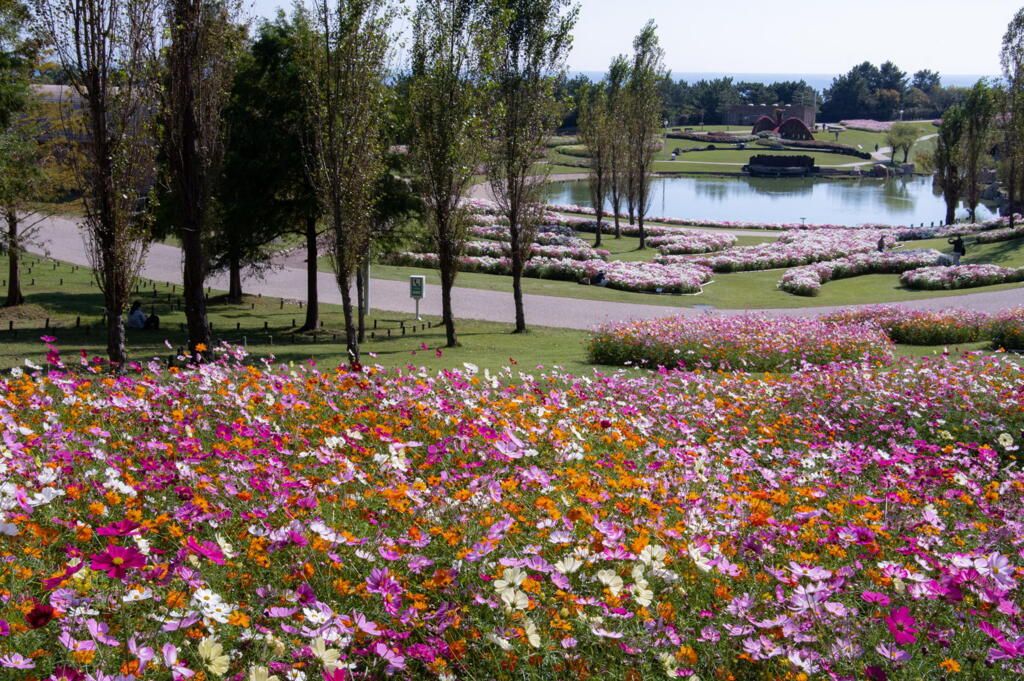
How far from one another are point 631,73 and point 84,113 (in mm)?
34376

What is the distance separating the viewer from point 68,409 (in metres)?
6.54

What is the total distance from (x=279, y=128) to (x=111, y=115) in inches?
316

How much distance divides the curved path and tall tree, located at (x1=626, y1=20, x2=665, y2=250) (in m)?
16.2

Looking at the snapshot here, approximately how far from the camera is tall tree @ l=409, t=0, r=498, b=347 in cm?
1844

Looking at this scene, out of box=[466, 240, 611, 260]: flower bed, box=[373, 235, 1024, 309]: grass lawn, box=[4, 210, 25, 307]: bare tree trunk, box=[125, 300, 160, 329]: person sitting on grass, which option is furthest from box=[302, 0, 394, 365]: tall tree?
box=[466, 240, 611, 260]: flower bed

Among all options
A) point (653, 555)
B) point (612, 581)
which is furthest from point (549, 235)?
point (612, 581)

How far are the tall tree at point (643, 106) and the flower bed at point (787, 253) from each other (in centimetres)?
558

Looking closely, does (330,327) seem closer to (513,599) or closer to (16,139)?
(16,139)

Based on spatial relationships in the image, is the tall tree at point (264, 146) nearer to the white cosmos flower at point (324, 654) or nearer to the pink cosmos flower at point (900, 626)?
the white cosmos flower at point (324, 654)

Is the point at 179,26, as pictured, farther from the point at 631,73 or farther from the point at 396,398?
the point at 631,73

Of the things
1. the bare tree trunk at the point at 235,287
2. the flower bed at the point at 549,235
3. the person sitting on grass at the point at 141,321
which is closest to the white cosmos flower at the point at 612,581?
the person sitting on grass at the point at 141,321

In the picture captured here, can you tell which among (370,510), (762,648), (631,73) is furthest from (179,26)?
(631,73)

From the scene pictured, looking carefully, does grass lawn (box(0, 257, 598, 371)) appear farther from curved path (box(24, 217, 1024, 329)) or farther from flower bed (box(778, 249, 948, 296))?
flower bed (box(778, 249, 948, 296))

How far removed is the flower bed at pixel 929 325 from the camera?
19.4m
